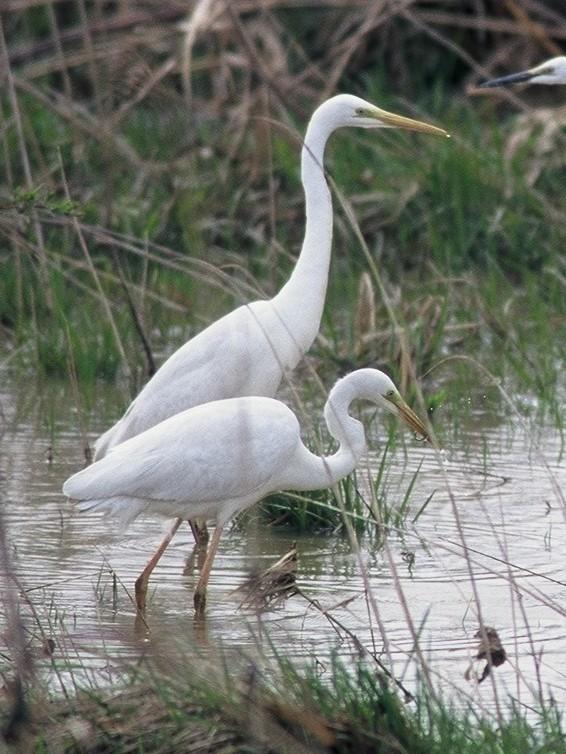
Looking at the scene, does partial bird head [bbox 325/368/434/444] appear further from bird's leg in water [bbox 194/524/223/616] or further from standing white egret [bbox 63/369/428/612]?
bird's leg in water [bbox 194/524/223/616]

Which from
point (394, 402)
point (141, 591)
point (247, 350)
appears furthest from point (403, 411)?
point (141, 591)

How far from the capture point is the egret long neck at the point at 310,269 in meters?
5.82

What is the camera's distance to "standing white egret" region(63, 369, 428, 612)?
15.2 ft

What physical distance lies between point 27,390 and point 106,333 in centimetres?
45

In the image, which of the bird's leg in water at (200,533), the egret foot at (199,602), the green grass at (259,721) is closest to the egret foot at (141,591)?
the egret foot at (199,602)

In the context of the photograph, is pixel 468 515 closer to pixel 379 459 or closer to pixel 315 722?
pixel 379 459

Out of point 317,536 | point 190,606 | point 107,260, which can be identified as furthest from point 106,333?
point 190,606

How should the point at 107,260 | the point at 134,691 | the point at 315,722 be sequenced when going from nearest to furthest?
the point at 315,722, the point at 134,691, the point at 107,260

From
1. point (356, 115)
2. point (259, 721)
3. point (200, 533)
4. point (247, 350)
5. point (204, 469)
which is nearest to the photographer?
point (259, 721)

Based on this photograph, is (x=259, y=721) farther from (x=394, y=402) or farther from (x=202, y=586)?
(x=394, y=402)

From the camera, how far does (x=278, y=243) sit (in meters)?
7.93

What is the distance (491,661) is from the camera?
3.40 m

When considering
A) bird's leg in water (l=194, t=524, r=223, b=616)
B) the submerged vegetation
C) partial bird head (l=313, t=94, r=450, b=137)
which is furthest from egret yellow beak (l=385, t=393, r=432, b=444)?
partial bird head (l=313, t=94, r=450, b=137)

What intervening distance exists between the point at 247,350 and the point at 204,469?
3.19 feet
